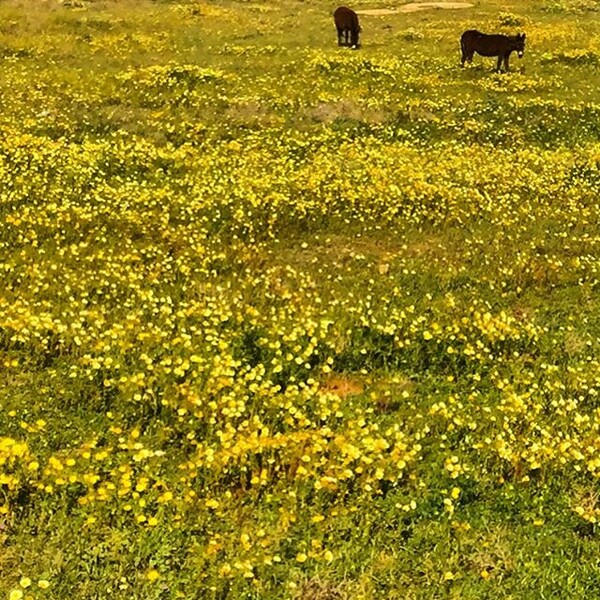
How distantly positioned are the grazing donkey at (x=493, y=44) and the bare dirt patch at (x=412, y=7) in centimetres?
1812

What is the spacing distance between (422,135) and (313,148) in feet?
13.3

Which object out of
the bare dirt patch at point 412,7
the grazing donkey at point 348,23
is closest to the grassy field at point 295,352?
the grazing donkey at point 348,23

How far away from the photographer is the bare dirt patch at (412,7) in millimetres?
48531

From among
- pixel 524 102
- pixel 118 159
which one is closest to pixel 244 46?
pixel 524 102

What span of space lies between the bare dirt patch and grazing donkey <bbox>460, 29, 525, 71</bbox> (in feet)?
59.4

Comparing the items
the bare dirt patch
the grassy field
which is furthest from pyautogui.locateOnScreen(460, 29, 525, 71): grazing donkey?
the bare dirt patch

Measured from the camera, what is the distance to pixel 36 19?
37406 millimetres

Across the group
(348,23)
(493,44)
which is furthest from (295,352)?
(348,23)

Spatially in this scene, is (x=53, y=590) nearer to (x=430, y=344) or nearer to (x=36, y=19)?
(x=430, y=344)

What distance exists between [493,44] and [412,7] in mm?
22604

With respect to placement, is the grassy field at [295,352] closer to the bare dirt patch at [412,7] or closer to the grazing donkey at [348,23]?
the grazing donkey at [348,23]

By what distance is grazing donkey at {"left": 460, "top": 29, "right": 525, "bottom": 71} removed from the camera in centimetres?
3044

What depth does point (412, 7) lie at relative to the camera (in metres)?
50.6

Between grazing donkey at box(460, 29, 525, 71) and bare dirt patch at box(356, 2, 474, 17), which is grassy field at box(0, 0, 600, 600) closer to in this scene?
grazing donkey at box(460, 29, 525, 71)
